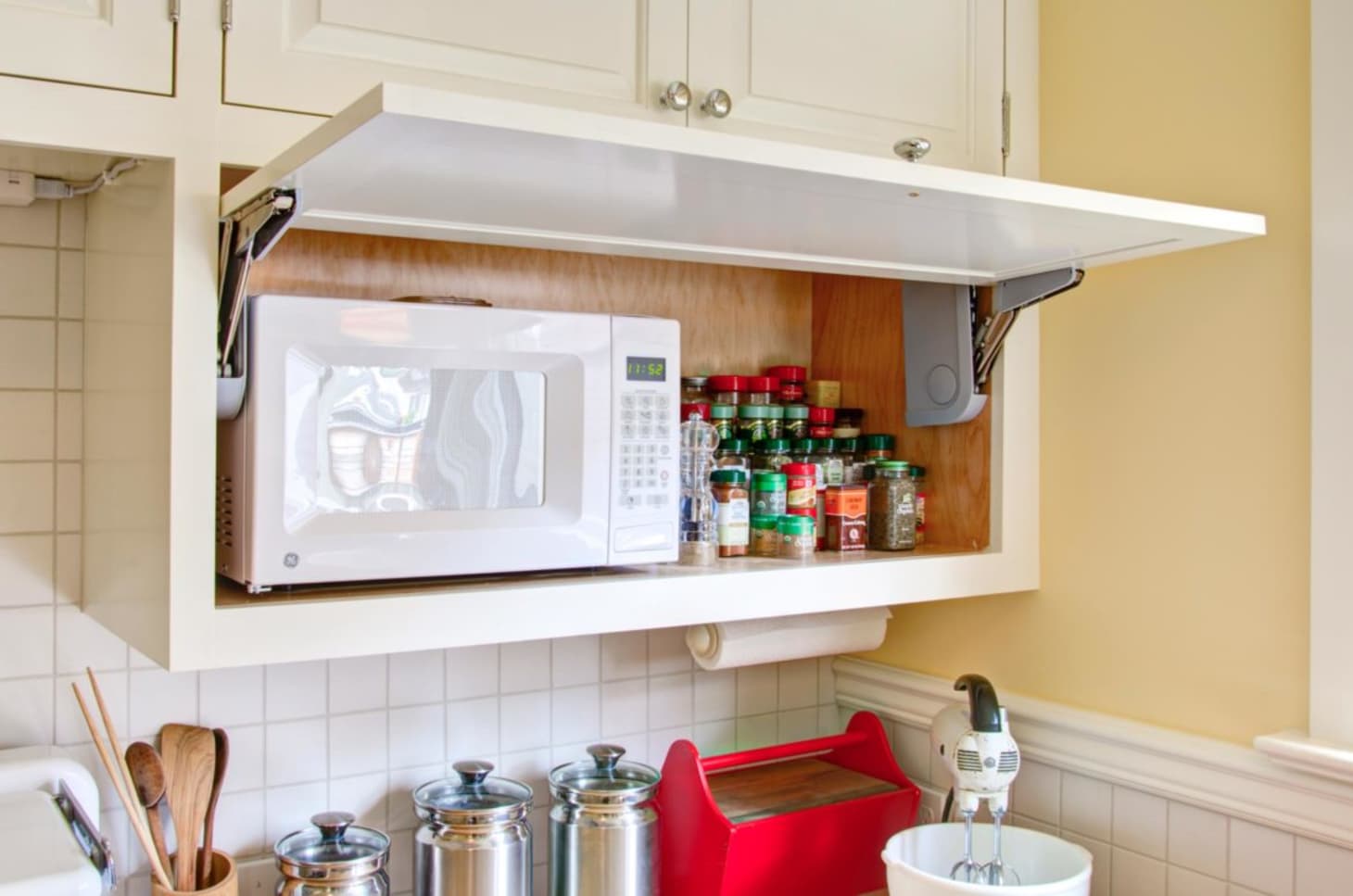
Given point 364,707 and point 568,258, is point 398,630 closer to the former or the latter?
point 364,707

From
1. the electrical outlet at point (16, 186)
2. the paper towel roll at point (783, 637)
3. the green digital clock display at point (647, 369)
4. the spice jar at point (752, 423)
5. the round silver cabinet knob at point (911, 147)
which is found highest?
the round silver cabinet knob at point (911, 147)

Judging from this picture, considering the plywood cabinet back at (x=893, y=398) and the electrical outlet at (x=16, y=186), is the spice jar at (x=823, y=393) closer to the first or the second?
the plywood cabinet back at (x=893, y=398)

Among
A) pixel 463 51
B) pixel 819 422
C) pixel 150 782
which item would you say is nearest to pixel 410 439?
pixel 463 51

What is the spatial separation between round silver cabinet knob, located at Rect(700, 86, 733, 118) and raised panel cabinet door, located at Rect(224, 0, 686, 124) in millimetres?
28

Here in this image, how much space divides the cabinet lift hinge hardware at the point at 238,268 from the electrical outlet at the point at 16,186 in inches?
13.9

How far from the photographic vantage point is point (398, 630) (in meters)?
1.15

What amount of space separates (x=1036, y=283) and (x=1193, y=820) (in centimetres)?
67

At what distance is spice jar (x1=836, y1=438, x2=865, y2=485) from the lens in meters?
1.67

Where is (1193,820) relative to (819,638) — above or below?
below

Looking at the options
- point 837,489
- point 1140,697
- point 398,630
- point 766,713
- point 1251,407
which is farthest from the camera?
point 766,713

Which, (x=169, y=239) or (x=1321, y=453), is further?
(x=1321, y=453)

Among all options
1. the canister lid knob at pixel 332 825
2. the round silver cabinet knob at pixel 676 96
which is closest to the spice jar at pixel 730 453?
the round silver cabinet knob at pixel 676 96

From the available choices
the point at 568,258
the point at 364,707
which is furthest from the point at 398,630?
the point at 568,258

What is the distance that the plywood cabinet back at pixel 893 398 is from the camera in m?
1.63
